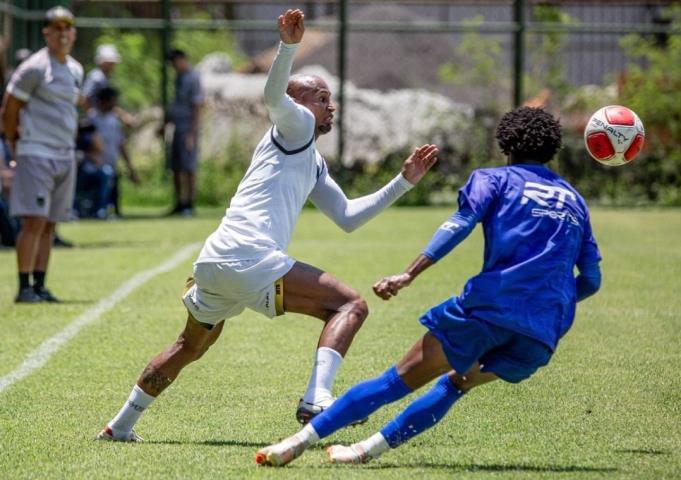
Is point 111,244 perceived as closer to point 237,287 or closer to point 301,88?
point 301,88

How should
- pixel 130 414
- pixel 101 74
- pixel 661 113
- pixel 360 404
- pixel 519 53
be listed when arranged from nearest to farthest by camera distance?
pixel 360 404 → pixel 130 414 → pixel 101 74 → pixel 661 113 → pixel 519 53

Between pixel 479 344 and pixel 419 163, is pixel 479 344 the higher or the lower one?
→ the lower one

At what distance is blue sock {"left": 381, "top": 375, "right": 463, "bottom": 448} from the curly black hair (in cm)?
112

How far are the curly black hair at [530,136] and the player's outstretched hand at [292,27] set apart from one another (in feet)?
3.34

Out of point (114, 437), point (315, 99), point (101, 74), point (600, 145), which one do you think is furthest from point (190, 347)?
point (101, 74)

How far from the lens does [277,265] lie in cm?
626

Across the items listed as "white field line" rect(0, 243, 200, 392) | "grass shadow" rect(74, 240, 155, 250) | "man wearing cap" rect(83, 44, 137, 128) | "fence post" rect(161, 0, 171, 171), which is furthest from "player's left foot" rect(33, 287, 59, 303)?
"fence post" rect(161, 0, 171, 171)

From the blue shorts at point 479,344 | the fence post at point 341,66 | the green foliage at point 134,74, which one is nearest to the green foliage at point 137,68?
the green foliage at point 134,74

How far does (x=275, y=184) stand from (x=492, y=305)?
51.3 inches

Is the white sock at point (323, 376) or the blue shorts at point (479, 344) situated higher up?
the blue shorts at point (479, 344)

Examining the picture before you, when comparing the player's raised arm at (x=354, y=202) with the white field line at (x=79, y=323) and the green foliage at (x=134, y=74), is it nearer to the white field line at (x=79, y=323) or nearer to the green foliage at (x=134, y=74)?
the white field line at (x=79, y=323)

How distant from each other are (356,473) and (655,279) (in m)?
7.64

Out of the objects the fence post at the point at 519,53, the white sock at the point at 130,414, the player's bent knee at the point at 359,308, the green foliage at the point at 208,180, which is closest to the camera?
the player's bent knee at the point at 359,308

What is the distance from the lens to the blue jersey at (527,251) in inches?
221
